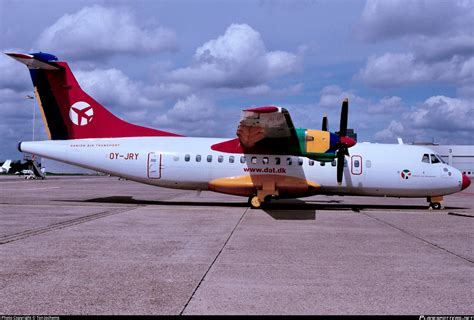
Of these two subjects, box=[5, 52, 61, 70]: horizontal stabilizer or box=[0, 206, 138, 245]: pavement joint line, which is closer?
box=[0, 206, 138, 245]: pavement joint line

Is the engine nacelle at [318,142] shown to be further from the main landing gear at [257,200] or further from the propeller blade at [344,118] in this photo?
the main landing gear at [257,200]

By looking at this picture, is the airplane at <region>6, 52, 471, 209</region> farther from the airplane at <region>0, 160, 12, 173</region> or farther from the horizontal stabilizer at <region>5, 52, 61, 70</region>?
the airplane at <region>0, 160, 12, 173</region>

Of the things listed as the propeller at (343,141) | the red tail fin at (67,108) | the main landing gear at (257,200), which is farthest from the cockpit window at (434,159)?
the red tail fin at (67,108)

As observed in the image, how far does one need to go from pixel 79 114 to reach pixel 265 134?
9.54m

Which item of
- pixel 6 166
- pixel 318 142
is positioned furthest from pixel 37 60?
pixel 6 166

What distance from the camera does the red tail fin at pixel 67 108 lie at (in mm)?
21062

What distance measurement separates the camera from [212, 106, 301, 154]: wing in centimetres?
1644

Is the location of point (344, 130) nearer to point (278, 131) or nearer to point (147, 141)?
point (278, 131)

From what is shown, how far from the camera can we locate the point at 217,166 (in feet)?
67.0

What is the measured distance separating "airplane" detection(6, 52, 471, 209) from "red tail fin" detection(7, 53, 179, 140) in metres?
0.05

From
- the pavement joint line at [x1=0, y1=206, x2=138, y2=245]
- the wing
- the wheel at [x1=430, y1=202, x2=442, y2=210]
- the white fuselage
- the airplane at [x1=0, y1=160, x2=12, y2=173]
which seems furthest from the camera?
the airplane at [x1=0, y1=160, x2=12, y2=173]

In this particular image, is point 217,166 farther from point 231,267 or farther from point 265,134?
point 231,267

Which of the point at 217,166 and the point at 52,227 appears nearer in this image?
the point at 52,227

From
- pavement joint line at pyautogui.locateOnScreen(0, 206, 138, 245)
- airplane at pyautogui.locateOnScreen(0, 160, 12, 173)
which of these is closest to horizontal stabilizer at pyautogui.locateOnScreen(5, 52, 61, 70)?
pavement joint line at pyautogui.locateOnScreen(0, 206, 138, 245)
